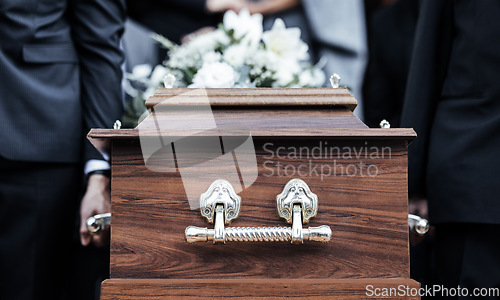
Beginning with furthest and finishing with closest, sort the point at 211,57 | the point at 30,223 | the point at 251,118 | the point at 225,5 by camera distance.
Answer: the point at 225,5 < the point at 211,57 < the point at 30,223 < the point at 251,118

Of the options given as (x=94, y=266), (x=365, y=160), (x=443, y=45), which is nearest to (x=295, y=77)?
(x=443, y=45)

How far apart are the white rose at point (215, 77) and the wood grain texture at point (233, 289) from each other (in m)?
0.54

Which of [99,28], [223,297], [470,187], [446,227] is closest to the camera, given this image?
[223,297]

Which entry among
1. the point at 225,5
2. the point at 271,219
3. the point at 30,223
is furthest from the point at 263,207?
the point at 225,5

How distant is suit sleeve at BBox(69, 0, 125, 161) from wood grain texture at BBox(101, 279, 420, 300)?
22.3 inches

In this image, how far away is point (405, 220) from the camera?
2.84 ft

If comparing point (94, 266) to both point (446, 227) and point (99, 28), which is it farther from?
point (446, 227)

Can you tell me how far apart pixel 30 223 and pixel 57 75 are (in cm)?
38

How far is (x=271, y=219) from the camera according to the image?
86 centimetres

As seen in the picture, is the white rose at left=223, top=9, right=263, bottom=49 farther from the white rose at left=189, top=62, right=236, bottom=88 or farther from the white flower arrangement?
the white rose at left=189, top=62, right=236, bottom=88

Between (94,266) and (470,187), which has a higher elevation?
(470,187)

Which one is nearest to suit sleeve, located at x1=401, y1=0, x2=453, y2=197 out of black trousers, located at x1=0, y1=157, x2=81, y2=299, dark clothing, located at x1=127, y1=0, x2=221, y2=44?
black trousers, located at x1=0, y1=157, x2=81, y2=299

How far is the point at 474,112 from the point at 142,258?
2.64ft

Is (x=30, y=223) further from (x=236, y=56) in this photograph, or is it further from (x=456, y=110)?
(x=456, y=110)
